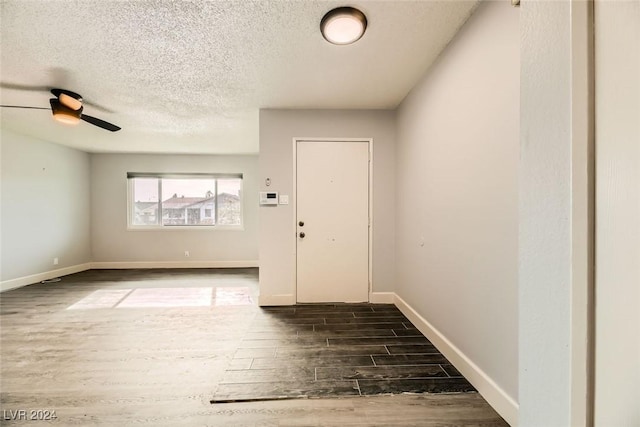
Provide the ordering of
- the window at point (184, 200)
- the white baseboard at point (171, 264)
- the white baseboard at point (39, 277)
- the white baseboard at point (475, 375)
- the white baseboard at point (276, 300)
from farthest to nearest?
the window at point (184, 200) → the white baseboard at point (171, 264) → the white baseboard at point (39, 277) → the white baseboard at point (276, 300) → the white baseboard at point (475, 375)

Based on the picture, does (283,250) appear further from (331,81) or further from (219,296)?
(331,81)

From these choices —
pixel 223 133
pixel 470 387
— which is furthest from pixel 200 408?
pixel 223 133

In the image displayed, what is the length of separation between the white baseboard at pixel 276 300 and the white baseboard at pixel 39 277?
152 inches

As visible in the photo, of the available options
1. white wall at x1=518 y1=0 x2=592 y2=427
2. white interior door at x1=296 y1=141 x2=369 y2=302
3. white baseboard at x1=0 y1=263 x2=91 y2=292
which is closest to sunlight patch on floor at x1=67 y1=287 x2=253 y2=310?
white interior door at x1=296 y1=141 x2=369 y2=302

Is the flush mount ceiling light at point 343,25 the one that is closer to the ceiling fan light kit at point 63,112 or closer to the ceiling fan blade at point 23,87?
the ceiling fan light kit at point 63,112

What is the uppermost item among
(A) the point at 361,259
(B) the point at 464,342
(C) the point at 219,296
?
(A) the point at 361,259

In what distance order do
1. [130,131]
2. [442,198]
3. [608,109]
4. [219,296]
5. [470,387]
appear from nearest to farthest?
[608,109] < [470,387] < [442,198] < [219,296] < [130,131]

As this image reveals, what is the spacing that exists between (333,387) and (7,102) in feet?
14.7

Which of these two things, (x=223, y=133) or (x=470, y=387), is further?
(x=223, y=133)

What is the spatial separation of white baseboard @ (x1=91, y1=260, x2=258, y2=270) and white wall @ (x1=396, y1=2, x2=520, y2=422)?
13.5 ft

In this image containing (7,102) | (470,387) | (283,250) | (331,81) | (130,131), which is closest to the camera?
(470,387)

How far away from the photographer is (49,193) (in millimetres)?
4559

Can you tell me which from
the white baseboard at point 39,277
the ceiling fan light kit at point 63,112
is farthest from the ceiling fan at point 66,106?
the white baseboard at point 39,277

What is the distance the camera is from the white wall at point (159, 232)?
18.0 feet
